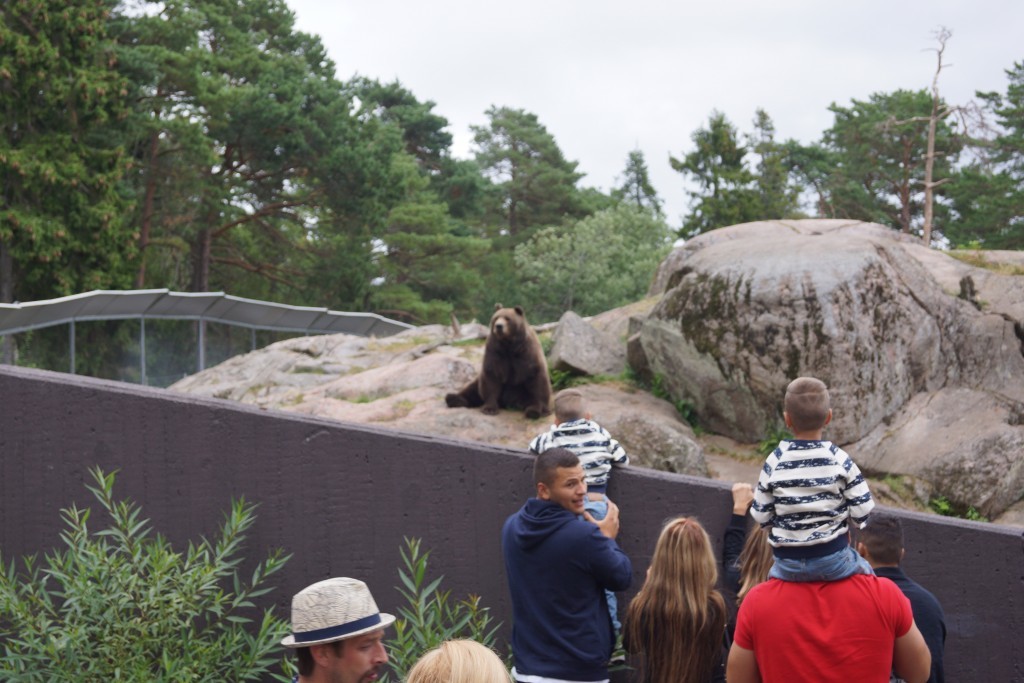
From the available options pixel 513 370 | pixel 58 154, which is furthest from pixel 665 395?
pixel 58 154

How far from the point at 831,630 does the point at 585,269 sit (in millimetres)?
29500

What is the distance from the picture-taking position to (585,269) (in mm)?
32812

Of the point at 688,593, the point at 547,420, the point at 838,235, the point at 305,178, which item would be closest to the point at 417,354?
the point at 547,420

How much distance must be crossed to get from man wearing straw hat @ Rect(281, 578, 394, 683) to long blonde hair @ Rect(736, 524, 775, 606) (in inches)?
83.7

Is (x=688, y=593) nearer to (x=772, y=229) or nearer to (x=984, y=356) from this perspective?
(x=984, y=356)

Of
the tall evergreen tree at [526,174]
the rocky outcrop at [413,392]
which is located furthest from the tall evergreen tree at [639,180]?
the rocky outcrop at [413,392]

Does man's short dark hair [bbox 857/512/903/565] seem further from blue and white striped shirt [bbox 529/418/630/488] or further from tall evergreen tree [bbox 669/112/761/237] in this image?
tall evergreen tree [bbox 669/112/761/237]

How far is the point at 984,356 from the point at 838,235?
72.1 inches

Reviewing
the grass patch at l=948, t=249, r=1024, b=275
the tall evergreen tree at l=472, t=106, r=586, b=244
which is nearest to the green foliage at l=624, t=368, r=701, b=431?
the grass patch at l=948, t=249, r=1024, b=275

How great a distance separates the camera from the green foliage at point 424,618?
5.02 metres

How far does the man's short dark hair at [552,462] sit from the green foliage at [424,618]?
45.4 inches

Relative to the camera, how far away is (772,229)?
12.8 metres

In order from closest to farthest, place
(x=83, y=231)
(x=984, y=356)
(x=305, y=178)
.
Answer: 1. (x=984, y=356)
2. (x=83, y=231)
3. (x=305, y=178)

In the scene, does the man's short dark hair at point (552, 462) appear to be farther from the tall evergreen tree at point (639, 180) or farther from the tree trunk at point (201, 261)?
the tall evergreen tree at point (639, 180)
